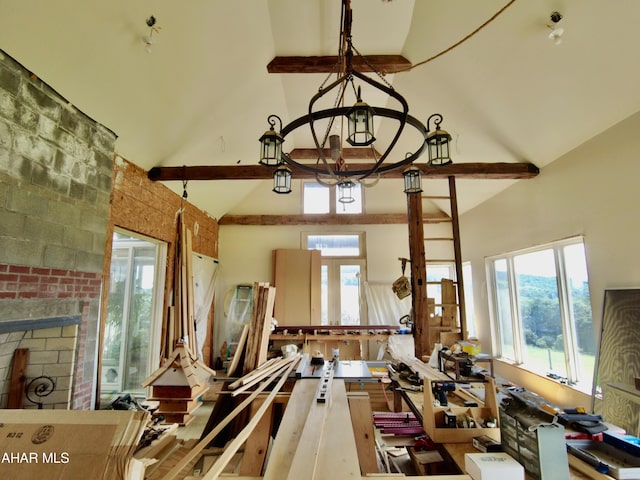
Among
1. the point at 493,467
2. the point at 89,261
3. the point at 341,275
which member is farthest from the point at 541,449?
the point at 341,275

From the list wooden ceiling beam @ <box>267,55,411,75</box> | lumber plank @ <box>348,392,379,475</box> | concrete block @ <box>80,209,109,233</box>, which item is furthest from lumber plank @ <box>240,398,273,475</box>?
wooden ceiling beam @ <box>267,55,411,75</box>

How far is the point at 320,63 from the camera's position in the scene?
347 centimetres

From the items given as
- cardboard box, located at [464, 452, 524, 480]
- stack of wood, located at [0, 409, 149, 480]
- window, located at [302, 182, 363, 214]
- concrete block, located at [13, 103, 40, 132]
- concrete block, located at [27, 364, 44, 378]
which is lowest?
cardboard box, located at [464, 452, 524, 480]

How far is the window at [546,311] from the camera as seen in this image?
342 cm

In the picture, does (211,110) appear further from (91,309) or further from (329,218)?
(329,218)

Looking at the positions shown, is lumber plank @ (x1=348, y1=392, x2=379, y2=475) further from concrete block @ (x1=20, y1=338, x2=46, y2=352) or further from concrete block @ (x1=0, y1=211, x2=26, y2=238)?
concrete block @ (x1=0, y1=211, x2=26, y2=238)

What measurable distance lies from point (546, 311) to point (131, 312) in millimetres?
5833

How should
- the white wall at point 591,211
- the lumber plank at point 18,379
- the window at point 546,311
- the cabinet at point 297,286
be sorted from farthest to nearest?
the cabinet at point 297,286, the window at point 546,311, the white wall at point 591,211, the lumber plank at point 18,379

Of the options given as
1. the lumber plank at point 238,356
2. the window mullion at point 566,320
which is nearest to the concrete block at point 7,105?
the lumber plank at point 238,356

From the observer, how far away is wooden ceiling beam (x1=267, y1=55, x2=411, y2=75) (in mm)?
3467

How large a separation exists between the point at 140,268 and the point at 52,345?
89.4 inches

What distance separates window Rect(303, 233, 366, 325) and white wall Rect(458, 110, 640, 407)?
8.93 ft

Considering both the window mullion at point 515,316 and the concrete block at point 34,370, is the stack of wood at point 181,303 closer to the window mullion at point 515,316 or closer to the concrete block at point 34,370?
the concrete block at point 34,370

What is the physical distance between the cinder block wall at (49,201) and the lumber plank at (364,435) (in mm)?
2355
